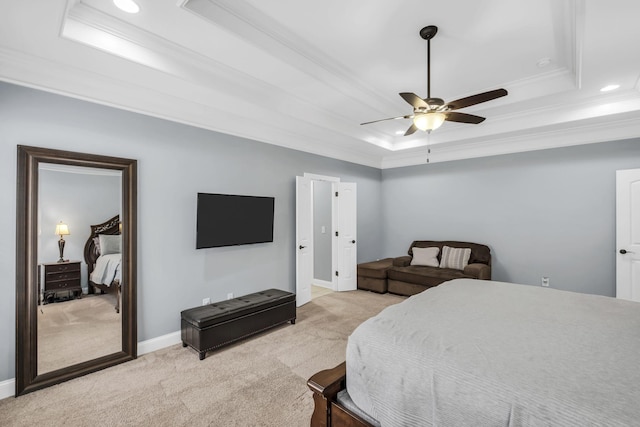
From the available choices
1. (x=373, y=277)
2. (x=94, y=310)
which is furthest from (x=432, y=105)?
(x=94, y=310)

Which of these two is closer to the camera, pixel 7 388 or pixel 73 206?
pixel 7 388

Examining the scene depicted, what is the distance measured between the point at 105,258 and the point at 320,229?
3838 mm

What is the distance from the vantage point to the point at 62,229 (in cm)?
262

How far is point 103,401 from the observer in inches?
88.7

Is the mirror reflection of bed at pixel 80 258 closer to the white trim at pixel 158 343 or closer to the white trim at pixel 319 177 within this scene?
the white trim at pixel 158 343

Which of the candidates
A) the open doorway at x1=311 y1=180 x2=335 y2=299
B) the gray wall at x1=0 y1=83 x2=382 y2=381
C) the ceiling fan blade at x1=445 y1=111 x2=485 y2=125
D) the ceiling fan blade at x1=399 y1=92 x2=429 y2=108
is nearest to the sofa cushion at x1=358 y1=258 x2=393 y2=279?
the open doorway at x1=311 y1=180 x2=335 y2=299

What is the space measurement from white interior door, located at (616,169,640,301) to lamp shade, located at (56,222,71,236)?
20.8ft

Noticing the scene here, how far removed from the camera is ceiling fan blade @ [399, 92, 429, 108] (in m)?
2.30

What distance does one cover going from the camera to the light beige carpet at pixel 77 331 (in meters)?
2.51

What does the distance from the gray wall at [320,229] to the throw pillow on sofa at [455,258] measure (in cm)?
208

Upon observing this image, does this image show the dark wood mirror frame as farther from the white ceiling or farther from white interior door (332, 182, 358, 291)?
white interior door (332, 182, 358, 291)

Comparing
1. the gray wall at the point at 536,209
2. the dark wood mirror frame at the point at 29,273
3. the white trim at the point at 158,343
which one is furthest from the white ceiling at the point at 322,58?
the white trim at the point at 158,343

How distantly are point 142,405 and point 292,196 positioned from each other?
305 cm

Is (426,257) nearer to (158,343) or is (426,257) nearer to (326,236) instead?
(326,236)
